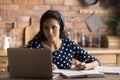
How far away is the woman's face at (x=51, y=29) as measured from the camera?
2148mm

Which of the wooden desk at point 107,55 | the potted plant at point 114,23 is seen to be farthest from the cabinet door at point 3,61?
the potted plant at point 114,23

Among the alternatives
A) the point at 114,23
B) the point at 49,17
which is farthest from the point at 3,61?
the point at 114,23

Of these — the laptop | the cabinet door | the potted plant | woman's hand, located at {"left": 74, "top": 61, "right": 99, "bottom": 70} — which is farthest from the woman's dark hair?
the potted plant

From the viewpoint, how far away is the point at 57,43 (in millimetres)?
2311

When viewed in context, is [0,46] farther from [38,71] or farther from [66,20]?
[38,71]

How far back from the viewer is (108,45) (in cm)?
357

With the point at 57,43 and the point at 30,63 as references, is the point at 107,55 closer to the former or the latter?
the point at 57,43

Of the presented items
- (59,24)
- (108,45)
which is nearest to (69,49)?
(59,24)

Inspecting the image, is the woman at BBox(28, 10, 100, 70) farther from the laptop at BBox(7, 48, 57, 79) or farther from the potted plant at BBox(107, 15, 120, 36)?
the potted plant at BBox(107, 15, 120, 36)

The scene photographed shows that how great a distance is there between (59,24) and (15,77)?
685 millimetres

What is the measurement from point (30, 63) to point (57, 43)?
2.20 ft

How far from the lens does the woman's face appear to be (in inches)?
84.6

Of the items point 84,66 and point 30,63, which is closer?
point 30,63

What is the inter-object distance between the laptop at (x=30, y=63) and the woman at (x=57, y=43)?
475 millimetres
